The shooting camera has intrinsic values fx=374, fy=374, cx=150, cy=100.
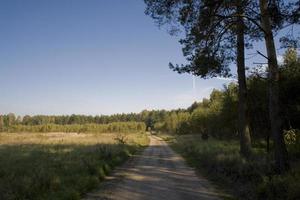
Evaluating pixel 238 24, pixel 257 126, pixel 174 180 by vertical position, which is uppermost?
pixel 238 24

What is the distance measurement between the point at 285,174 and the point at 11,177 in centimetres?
1092

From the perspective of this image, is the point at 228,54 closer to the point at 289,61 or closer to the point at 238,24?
the point at 238,24

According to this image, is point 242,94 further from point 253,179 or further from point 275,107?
point 253,179

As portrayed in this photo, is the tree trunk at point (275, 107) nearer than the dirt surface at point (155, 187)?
No

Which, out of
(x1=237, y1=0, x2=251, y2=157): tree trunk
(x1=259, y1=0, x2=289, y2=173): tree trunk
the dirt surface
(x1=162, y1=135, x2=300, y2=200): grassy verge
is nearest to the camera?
(x1=162, y1=135, x2=300, y2=200): grassy verge

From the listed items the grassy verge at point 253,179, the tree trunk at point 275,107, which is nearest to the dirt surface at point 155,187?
the grassy verge at point 253,179

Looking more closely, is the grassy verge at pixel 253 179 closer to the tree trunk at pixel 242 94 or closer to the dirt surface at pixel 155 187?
the dirt surface at pixel 155 187

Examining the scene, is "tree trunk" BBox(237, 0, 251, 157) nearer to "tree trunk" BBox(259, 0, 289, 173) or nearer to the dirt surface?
the dirt surface

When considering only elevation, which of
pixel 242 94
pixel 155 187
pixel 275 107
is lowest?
pixel 155 187

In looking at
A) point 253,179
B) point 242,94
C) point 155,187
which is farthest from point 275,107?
point 242,94

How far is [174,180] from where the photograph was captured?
16.8 metres

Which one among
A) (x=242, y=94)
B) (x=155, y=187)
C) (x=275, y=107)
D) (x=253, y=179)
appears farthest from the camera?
(x=242, y=94)

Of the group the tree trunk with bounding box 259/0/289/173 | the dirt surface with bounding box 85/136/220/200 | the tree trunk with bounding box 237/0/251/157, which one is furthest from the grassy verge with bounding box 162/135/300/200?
the tree trunk with bounding box 237/0/251/157

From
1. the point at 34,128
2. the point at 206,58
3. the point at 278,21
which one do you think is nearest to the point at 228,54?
the point at 206,58
